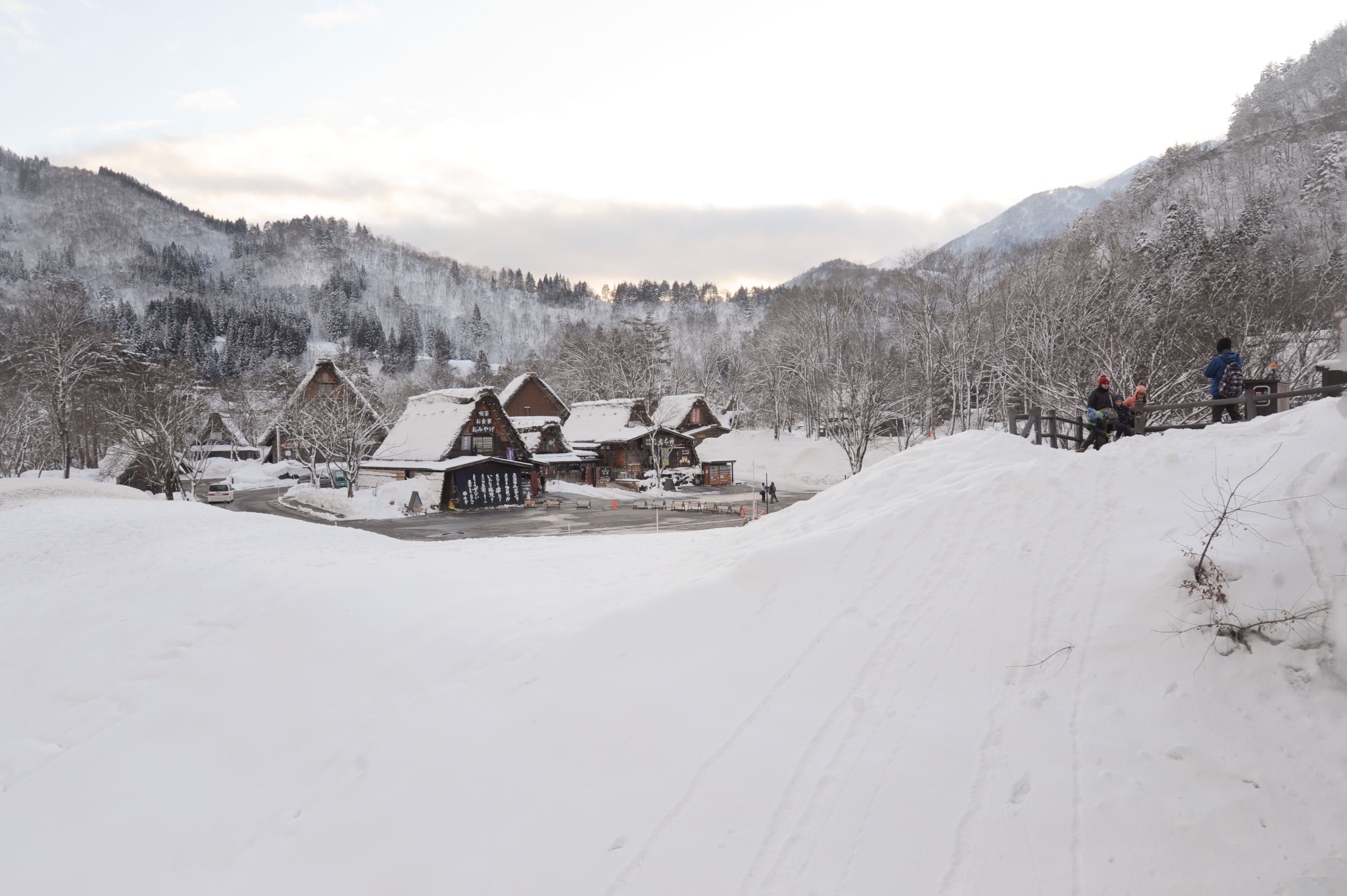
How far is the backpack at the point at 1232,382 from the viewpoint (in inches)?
444

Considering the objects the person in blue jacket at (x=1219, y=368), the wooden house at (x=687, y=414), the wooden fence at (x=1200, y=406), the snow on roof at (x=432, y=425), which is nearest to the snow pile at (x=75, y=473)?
the snow on roof at (x=432, y=425)

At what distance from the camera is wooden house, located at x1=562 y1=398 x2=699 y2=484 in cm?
4644

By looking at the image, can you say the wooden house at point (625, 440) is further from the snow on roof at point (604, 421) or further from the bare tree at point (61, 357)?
the bare tree at point (61, 357)

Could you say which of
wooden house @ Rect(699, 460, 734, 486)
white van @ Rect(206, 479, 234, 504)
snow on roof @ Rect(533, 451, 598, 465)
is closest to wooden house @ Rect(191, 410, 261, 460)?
white van @ Rect(206, 479, 234, 504)

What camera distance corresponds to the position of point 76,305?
144ft

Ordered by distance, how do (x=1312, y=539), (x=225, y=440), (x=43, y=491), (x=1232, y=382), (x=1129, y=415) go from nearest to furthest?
(x=1312, y=539) < (x=1232, y=382) < (x=1129, y=415) < (x=43, y=491) < (x=225, y=440)

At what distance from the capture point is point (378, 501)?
36.0 metres

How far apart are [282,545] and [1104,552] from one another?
1334 centimetres

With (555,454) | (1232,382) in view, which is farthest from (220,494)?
(1232,382)

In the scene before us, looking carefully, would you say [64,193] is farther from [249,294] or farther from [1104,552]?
[1104,552]

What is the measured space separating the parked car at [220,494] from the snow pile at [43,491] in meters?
23.4

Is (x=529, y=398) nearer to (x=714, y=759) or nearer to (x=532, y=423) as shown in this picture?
(x=532, y=423)

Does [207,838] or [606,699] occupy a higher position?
[606,699]

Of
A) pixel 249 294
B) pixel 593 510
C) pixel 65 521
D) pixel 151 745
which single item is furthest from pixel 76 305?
pixel 249 294
